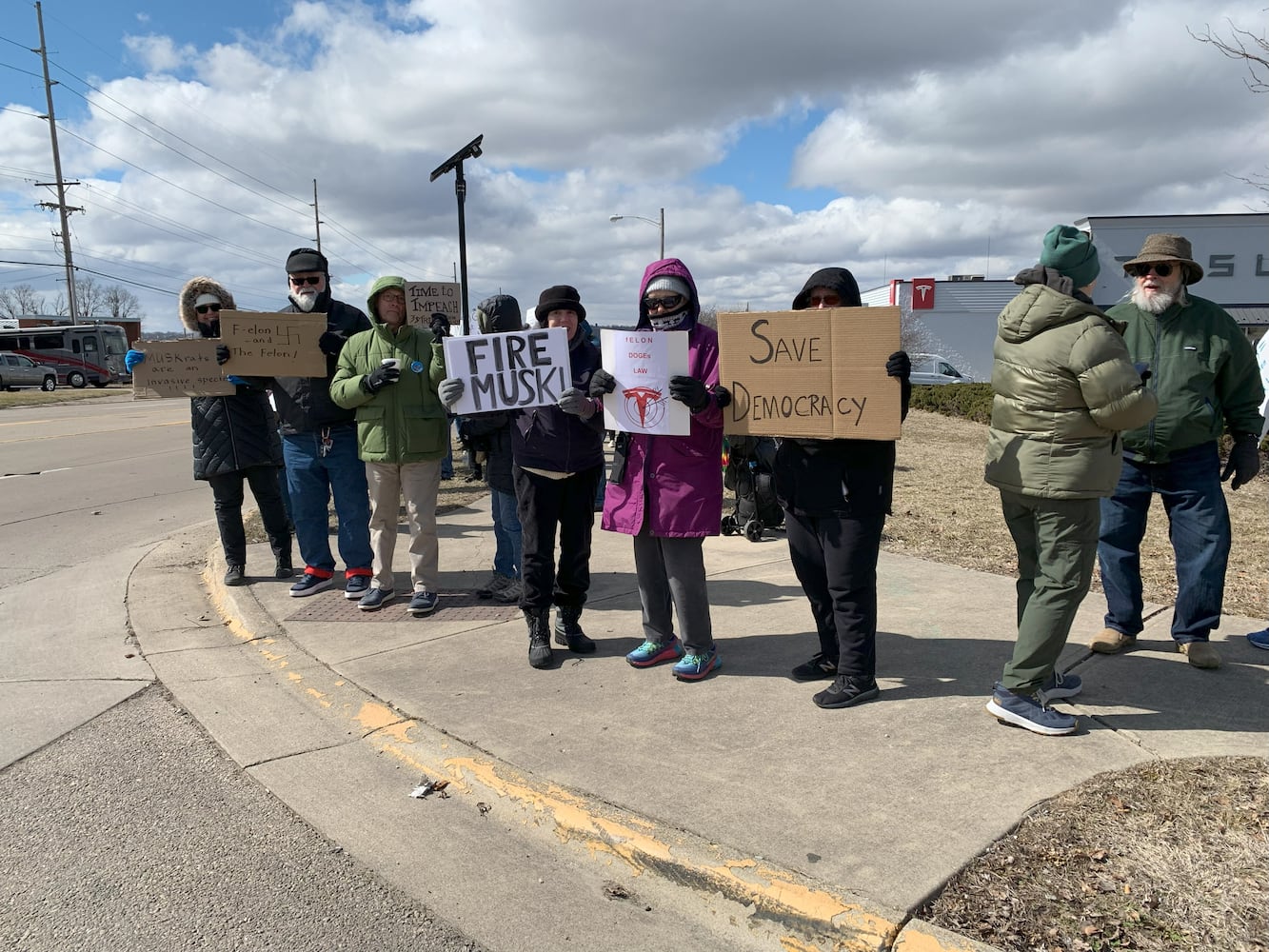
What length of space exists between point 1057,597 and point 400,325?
3965 millimetres

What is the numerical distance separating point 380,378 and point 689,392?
2.13 meters

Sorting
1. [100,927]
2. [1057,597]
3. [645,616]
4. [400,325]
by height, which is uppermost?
[400,325]

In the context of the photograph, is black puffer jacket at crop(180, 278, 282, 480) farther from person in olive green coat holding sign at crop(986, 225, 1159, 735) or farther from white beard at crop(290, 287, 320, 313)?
person in olive green coat holding sign at crop(986, 225, 1159, 735)

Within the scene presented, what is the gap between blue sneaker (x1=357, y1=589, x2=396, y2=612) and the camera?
18.3ft

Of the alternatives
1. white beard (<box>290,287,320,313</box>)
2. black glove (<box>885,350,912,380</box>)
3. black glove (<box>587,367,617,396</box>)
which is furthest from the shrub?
black glove (<box>587,367,617,396</box>)

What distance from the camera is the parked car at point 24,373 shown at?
39.3 metres

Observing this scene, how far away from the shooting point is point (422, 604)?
17.9ft

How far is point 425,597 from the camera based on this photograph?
18.0ft

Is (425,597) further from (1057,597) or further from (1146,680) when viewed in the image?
(1146,680)

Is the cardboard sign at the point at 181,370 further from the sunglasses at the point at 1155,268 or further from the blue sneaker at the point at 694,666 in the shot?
the sunglasses at the point at 1155,268

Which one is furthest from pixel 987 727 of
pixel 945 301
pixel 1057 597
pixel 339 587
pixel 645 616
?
pixel 945 301

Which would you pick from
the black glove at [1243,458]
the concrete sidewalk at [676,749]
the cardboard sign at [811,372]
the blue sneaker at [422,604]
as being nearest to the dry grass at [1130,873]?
the concrete sidewalk at [676,749]

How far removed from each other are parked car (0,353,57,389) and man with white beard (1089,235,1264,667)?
46.8m

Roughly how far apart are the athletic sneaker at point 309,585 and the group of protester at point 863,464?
0.93m
